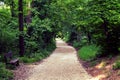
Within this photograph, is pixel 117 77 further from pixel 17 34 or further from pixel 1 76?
pixel 17 34

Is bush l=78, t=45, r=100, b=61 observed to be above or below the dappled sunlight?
below

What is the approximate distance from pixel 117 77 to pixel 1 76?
515 centimetres

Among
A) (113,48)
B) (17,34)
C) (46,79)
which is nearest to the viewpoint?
(46,79)

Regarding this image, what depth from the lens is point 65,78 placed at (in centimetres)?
1265

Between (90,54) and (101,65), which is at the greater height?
(101,65)

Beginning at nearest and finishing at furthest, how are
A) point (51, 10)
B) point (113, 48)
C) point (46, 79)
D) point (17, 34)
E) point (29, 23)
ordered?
1. point (46, 79)
2. point (113, 48)
3. point (17, 34)
4. point (29, 23)
5. point (51, 10)

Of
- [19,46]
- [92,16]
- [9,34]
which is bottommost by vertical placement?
[19,46]

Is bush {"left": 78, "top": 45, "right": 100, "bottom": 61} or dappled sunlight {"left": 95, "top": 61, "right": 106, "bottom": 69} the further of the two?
bush {"left": 78, "top": 45, "right": 100, "bottom": 61}

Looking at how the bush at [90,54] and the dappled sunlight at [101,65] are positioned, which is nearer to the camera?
the dappled sunlight at [101,65]

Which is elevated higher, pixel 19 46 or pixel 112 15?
pixel 112 15

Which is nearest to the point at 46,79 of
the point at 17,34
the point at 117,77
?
the point at 117,77

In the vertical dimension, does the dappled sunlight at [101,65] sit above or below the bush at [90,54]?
above

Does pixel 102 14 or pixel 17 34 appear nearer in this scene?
pixel 102 14

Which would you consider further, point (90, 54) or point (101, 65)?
point (90, 54)
